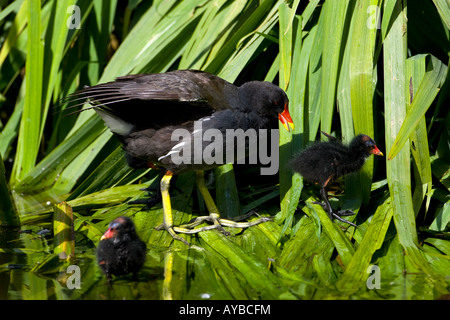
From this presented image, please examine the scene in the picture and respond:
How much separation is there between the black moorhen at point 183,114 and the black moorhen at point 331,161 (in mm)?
247

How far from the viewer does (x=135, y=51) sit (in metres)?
4.53

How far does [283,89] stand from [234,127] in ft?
1.47

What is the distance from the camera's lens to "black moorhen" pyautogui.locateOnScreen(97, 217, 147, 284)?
2982 mm

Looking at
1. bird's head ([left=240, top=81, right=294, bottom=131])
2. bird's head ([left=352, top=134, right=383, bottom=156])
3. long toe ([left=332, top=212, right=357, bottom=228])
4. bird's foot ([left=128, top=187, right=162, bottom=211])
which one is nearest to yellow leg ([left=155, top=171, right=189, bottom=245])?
bird's foot ([left=128, top=187, right=162, bottom=211])

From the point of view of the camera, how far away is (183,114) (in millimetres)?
3674

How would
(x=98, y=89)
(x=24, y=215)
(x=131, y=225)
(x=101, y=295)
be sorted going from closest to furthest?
(x=101, y=295) → (x=131, y=225) → (x=98, y=89) → (x=24, y=215)

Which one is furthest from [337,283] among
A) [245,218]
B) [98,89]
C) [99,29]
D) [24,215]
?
[99,29]

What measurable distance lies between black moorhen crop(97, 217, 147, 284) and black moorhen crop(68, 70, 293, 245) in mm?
565

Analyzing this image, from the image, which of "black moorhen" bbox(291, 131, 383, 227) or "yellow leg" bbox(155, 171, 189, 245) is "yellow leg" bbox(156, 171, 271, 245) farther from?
"black moorhen" bbox(291, 131, 383, 227)

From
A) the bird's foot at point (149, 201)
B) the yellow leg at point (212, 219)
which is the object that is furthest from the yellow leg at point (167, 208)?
the bird's foot at point (149, 201)

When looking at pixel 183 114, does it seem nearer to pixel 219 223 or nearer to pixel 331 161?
pixel 219 223

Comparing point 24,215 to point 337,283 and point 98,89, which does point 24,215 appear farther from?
point 337,283

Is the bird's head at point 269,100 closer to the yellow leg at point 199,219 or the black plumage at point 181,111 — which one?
the black plumage at point 181,111

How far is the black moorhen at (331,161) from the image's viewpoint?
141 inches
